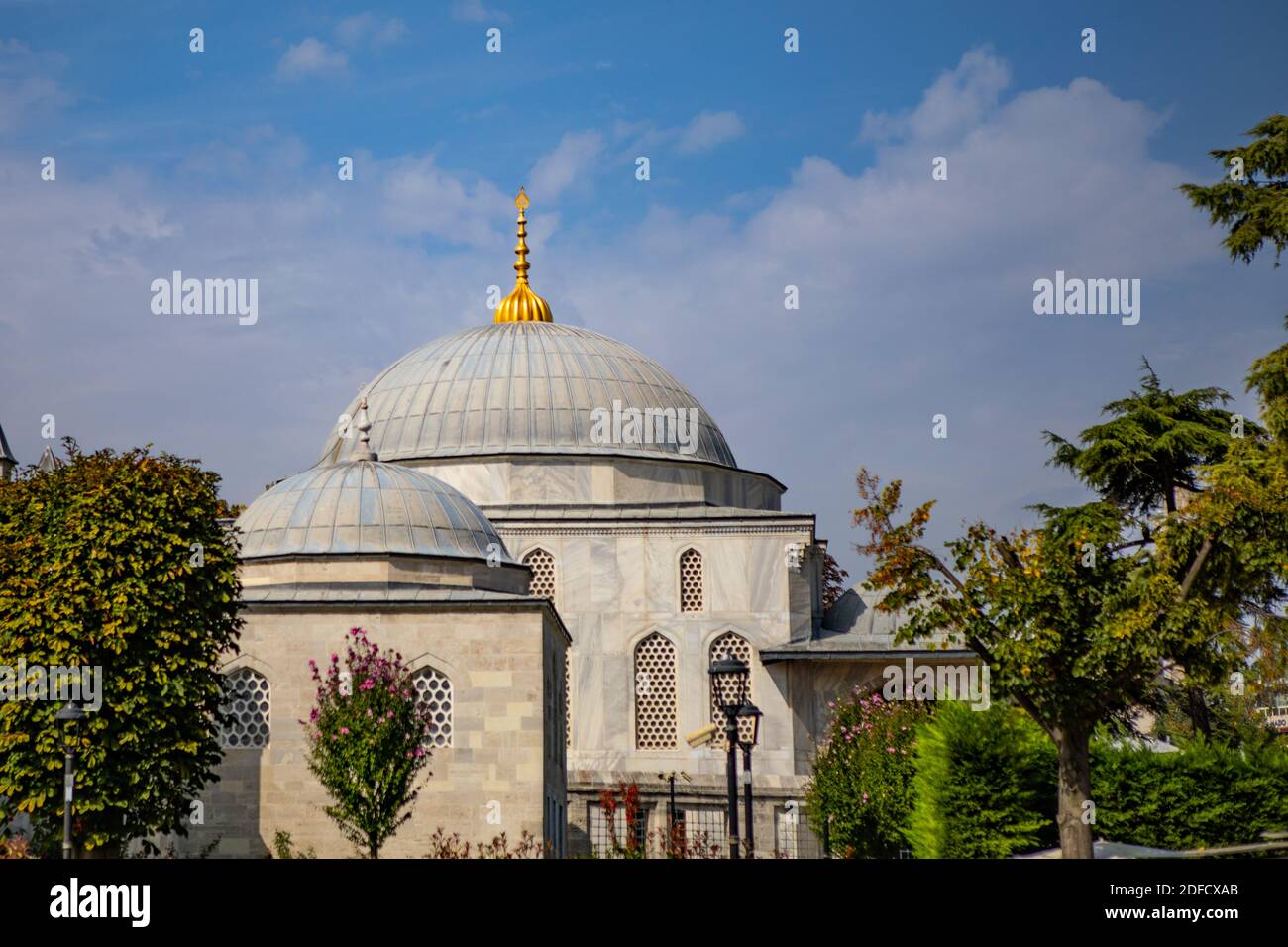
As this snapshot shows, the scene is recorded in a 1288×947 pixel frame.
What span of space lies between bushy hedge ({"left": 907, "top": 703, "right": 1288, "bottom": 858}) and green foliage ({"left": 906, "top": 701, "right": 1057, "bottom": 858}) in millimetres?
15

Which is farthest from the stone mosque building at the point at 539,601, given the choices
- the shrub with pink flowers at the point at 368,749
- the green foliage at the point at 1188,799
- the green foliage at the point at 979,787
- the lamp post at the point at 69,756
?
the green foliage at the point at 1188,799

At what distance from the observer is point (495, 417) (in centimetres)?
4228

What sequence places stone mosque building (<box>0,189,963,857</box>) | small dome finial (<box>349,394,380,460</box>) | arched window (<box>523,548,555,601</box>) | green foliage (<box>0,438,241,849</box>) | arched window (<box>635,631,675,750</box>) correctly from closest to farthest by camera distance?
1. green foliage (<box>0,438,241,849</box>)
2. stone mosque building (<box>0,189,963,857</box>)
3. small dome finial (<box>349,394,380,460</box>)
4. arched window (<box>635,631,675,750</box>)
5. arched window (<box>523,548,555,601</box>)

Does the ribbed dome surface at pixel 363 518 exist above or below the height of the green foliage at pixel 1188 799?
above

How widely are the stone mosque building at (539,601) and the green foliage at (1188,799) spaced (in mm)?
6391

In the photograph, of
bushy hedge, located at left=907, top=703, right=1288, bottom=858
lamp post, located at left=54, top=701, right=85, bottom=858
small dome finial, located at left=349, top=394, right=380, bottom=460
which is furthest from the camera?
small dome finial, located at left=349, top=394, right=380, bottom=460

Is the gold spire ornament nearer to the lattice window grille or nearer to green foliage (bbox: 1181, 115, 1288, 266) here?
the lattice window grille

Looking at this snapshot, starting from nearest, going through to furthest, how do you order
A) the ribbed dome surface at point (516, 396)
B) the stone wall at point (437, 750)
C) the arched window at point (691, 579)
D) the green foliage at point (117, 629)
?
the green foliage at point (117, 629)
the stone wall at point (437, 750)
the arched window at point (691, 579)
the ribbed dome surface at point (516, 396)

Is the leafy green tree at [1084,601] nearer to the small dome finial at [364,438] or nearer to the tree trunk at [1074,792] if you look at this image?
the tree trunk at [1074,792]

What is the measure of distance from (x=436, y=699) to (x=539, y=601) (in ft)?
7.43

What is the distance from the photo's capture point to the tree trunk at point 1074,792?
20.9 metres

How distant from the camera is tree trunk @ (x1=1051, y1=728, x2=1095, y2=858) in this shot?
822 inches

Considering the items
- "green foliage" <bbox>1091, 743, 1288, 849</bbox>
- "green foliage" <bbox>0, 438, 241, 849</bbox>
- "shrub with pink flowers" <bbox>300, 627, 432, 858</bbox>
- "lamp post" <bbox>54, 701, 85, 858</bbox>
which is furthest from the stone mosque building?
"green foliage" <bbox>1091, 743, 1288, 849</bbox>
